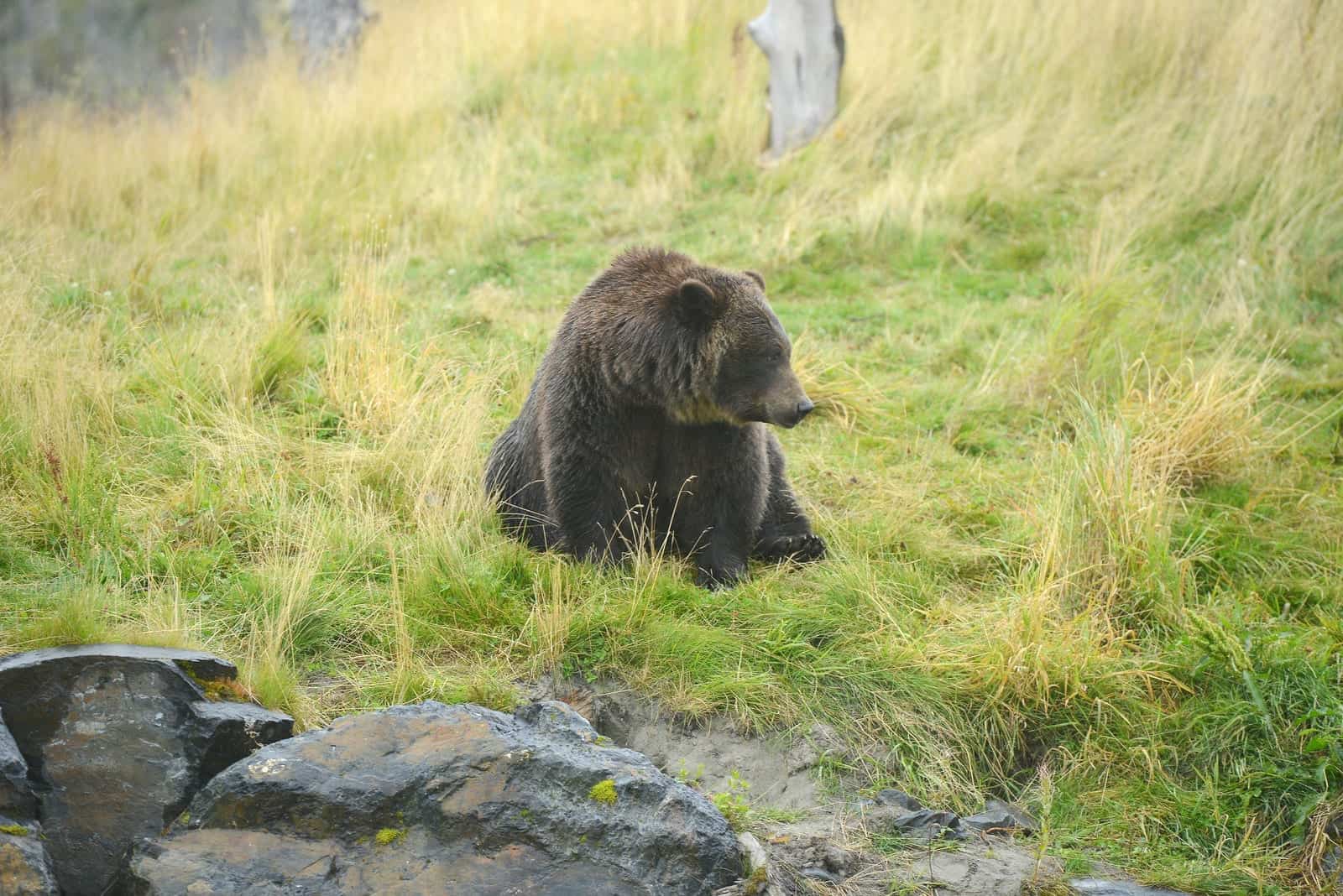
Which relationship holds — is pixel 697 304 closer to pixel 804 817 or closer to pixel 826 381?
pixel 804 817

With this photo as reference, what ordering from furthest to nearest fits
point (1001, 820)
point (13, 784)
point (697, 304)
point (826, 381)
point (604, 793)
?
point (826, 381)
point (697, 304)
point (1001, 820)
point (604, 793)
point (13, 784)

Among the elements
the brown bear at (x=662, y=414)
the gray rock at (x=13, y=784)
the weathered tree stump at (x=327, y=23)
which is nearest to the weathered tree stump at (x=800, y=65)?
the brown bear at (x=662, y=414)

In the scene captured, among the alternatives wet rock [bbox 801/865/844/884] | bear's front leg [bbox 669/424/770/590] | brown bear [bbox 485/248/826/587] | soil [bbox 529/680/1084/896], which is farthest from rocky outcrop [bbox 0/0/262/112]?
wet rock [bbox 801/865/844/884]

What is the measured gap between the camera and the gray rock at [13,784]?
10.4 ft

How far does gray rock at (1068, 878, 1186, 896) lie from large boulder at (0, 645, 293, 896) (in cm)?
253

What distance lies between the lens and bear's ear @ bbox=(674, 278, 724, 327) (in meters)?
5.09

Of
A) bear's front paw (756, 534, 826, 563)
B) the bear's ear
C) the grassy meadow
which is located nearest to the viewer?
the grassy meadow

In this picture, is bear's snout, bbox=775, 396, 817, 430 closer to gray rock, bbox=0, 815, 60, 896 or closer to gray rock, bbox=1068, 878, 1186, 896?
gray rock, bbox=1068, 878, 1186, 896

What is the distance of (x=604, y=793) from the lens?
3.43 meters

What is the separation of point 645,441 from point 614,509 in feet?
1.11

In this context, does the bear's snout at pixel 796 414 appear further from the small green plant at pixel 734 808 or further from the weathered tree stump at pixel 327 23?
the weathered tree stump at pixel 327 23

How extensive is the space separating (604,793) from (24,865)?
4.88ft

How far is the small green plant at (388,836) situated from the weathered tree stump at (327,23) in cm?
1379

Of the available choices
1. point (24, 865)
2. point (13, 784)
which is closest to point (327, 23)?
point (13, 784)
